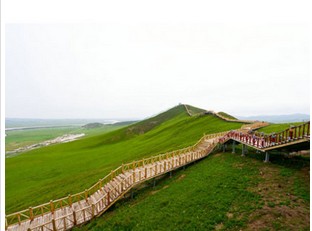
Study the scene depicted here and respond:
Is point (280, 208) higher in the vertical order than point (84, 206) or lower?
higher

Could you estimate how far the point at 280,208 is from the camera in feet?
42.6

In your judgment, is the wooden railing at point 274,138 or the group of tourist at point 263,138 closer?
the wooden railing at point 274,138

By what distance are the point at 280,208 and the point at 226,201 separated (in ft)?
11.8

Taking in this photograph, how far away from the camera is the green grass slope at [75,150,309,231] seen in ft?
41.3

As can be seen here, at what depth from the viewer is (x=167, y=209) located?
1602cm

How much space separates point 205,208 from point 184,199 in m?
2.51

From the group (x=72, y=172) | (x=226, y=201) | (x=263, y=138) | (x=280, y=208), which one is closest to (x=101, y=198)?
(x=226, y=201)

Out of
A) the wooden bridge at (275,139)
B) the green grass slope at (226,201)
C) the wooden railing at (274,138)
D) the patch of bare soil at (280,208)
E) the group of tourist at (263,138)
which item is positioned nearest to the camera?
the patch of bare soil at (280,208)

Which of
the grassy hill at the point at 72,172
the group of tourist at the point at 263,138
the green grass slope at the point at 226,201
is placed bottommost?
the grassy hill at the point at 72,172

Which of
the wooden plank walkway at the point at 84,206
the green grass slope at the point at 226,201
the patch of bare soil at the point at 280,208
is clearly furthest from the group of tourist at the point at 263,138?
the wooden plank walkway at the point at 84,206

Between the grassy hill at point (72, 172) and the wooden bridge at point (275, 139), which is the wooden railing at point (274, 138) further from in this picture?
the grassy hill at point (72, 172)

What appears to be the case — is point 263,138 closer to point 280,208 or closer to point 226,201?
point 280,208

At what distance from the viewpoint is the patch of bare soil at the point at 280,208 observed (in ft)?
38.1

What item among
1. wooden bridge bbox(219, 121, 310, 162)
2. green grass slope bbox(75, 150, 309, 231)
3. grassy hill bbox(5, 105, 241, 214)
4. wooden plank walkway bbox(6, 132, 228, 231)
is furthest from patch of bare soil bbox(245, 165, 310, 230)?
grassy hill bbox(5, 105, 241, 214)
